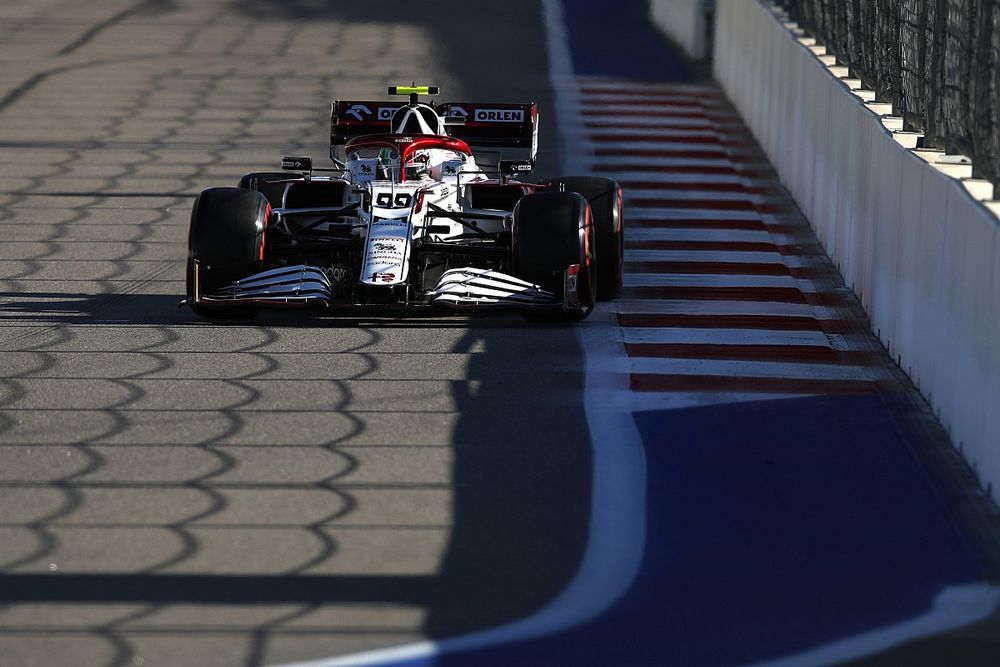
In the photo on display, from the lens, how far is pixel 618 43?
24.4 m

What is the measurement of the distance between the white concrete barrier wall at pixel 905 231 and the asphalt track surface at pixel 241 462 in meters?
1.51

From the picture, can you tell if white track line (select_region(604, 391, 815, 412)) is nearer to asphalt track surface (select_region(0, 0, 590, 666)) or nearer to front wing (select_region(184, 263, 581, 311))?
asphalt track surface (select_region(0, 0, 590, 666))

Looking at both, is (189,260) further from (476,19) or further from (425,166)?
(476,19)

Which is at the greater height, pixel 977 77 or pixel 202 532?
pixel 977 77

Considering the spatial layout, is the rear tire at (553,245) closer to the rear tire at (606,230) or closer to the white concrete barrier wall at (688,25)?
the rear tire at (606,230)

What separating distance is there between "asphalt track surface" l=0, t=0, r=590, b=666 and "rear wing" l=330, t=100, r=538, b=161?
1353 millimetres

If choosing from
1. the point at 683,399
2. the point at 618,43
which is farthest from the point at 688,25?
the point at 683,399

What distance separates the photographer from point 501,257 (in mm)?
9719

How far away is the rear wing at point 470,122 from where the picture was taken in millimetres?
11852

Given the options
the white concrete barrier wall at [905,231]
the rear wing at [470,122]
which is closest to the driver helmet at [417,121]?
the rear wing at [470,122]

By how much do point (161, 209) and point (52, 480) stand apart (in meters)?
6.83

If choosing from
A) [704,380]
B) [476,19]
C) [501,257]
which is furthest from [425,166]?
[476,19]

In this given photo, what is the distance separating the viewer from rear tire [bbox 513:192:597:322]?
951 centimetres

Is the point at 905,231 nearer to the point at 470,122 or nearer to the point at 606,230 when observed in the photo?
the point at 606,230
